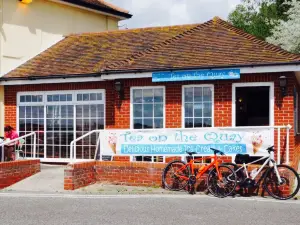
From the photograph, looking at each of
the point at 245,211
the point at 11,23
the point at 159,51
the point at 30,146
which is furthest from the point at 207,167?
the point at 11,23

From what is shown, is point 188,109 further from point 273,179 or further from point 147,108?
point 273,179

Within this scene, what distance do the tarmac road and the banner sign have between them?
153 cm

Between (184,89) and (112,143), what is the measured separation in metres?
2.75

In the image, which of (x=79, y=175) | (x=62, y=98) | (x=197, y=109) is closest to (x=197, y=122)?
(x=197, y=109)

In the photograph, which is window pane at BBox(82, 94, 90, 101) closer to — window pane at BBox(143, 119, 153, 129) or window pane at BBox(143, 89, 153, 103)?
window pane at BBox(143, 89, 153, 103)

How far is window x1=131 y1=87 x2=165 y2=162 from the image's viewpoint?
14.7 metres

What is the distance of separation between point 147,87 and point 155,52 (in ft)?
4.50

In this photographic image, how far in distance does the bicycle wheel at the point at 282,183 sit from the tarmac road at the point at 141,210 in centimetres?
41

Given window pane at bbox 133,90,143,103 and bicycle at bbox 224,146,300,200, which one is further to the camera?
window pane at bbox 133,90,143,103

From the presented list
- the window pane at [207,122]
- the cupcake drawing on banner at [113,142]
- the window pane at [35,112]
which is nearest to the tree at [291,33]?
the window pane at [207,122]

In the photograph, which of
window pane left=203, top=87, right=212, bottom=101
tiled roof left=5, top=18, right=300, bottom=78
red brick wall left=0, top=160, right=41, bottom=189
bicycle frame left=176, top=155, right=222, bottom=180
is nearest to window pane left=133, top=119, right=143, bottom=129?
tiled roof left=5, top=18, right=300, bottom=78

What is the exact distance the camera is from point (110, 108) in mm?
16000

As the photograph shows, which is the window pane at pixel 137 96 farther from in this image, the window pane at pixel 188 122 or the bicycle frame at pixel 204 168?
the bicycle frame at pixel 204 168

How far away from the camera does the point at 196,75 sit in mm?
13938
